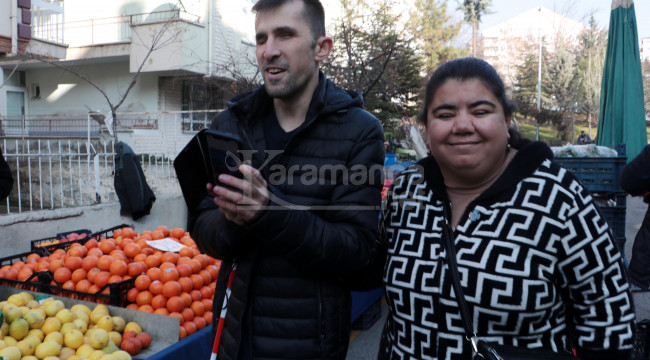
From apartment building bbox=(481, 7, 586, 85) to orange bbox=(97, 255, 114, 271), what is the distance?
36.3 metres

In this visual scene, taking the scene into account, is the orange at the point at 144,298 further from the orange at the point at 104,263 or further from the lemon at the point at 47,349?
the lemon at the point at 47,349

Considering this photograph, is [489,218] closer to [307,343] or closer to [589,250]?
[589,250]

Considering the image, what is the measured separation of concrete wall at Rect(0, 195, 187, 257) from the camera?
4.50m

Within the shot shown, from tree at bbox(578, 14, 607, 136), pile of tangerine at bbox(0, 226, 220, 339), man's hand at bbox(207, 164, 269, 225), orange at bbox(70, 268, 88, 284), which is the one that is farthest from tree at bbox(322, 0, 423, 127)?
tree at bbox(578, 14, 607, 136)

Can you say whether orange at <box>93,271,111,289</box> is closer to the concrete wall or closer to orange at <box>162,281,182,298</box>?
orange at <box>162,281,182,298</box>

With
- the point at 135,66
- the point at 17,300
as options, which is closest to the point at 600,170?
the point at 17,300

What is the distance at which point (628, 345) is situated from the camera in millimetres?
1431

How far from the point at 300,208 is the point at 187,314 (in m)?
1.98

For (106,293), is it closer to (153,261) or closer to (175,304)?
(153,261)

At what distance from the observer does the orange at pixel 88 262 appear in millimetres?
3318

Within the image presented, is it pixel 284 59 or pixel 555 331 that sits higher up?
pixel 284 59

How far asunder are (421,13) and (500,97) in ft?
107

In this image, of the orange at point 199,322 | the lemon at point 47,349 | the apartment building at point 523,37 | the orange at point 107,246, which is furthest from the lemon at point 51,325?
the apartment building at point 523,37

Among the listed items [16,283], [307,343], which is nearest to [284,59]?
[307,343]
